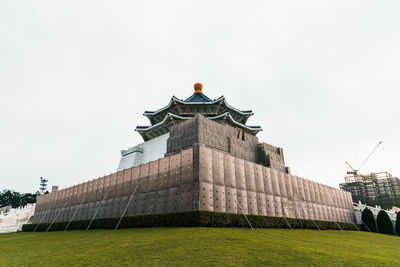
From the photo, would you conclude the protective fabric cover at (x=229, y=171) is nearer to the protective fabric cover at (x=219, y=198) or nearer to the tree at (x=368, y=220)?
the protective fabric cover at (x=219, y=198)

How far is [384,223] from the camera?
28.1 m

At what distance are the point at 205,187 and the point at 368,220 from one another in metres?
25.0

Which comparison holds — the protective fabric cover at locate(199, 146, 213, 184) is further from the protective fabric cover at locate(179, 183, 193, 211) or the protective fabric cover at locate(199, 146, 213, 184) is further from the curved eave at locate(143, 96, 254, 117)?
the curved eave at locate(143, 96, 254, 117)

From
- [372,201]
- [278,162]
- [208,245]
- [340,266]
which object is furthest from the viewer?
[372,201]

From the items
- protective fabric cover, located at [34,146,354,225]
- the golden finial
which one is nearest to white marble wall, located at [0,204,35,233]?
protective fabric cover, located at [34,146,354,225]

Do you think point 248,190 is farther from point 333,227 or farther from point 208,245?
point 333,227

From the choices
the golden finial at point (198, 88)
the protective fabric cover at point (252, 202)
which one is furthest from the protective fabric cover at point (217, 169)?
the golden finial at point (198, 88)

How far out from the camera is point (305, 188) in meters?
26.8

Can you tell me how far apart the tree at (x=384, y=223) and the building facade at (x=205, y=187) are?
3.48m

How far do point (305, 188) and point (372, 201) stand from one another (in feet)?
205

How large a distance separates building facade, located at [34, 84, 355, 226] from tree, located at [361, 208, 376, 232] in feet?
5.32

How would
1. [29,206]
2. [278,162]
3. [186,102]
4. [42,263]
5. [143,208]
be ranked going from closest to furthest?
1. [42,263]
2. [143,208]
3. [278,162]
4. [29,206]
5. [186,102]

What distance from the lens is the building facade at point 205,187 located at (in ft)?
56.3

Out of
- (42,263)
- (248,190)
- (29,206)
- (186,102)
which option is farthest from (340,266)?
(29,206)
